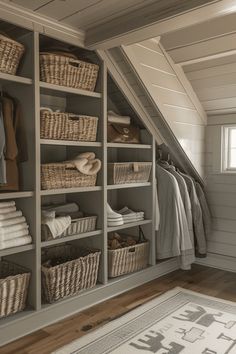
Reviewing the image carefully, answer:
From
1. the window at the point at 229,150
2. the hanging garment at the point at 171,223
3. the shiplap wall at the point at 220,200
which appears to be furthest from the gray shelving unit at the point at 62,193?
the window at the point at 229,150

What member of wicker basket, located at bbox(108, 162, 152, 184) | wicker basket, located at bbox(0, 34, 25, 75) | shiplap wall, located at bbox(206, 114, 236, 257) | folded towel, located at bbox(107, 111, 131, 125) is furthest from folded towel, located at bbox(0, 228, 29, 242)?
shiplap wall, located at bbox(206, 114, 236, 257)

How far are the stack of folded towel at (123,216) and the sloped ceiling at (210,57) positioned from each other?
123 centimetres

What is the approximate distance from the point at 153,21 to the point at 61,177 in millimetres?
1131

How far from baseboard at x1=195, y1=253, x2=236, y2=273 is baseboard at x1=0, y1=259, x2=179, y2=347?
0.53 meters

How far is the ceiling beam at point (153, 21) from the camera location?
5.65 ft

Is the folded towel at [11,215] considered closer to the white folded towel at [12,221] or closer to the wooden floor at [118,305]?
the white folded towel at [12,221]

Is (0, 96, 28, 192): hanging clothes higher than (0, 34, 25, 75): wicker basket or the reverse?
the reverse

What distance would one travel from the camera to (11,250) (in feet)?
6.54

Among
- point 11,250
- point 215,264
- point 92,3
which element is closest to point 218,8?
point 92,3

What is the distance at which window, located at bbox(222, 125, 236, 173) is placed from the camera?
3.29 m

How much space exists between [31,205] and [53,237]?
276 millimetres

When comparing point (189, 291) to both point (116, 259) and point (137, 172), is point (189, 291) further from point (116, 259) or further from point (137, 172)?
point (137, 172)

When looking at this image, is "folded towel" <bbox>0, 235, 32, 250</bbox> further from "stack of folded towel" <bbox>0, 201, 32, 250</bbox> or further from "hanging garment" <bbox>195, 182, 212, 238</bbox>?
"hanging garment" <bbox>195, 182, 212, 238</bbox>

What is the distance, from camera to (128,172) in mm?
2777
